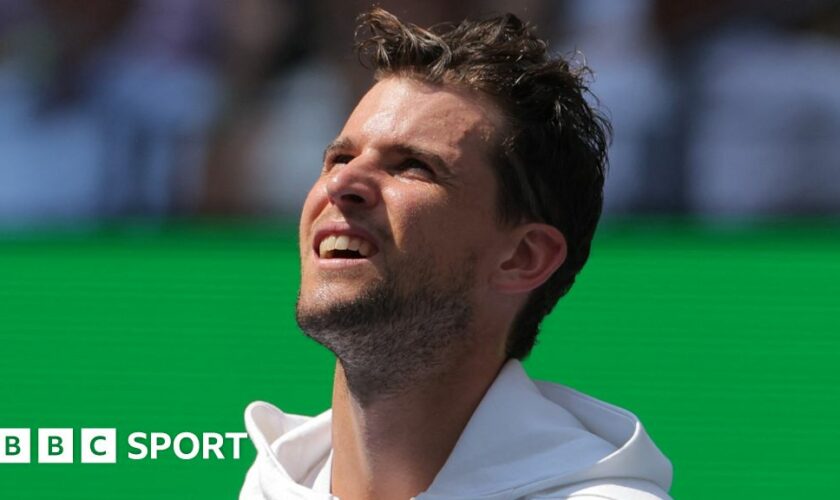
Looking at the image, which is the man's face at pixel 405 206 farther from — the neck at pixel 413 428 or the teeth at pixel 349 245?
the neck at pixel 413 428

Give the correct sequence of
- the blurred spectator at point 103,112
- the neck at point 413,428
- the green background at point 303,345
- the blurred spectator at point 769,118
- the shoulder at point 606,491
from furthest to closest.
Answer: the blurred spectator at point 103,112 < the blurred spectator at point 769,118 < the green background at point 303,345 < the neck at point 413,428 < the shoulder at point 606,491

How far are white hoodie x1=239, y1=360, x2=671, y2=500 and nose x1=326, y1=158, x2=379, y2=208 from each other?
12.7 inches

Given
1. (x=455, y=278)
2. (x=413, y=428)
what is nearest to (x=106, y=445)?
(x=413, y=428)

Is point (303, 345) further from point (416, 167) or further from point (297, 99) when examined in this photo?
point (416, 167)

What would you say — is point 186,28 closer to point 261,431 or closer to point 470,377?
point 261,431

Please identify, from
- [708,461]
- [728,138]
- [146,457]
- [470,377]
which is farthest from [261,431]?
[728,138]

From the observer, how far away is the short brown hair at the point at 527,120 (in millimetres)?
1978

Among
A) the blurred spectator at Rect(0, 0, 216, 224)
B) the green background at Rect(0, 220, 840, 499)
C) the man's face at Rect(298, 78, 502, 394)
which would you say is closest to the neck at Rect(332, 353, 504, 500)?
the man's face at Rect(298, 78, 502, 394)

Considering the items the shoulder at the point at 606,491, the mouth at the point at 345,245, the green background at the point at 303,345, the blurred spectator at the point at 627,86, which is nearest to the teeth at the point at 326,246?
the mouth at the point at 345,245

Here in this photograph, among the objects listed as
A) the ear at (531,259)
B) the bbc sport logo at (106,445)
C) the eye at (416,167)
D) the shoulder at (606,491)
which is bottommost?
the bbc sport logo at (106,445)

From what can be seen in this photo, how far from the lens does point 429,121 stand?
1.93 m

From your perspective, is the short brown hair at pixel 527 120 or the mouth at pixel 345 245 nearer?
the mouth at pixel 345 245

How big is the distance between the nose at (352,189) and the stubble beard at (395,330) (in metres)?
0.11

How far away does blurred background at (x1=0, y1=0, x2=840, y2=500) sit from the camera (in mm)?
2742
